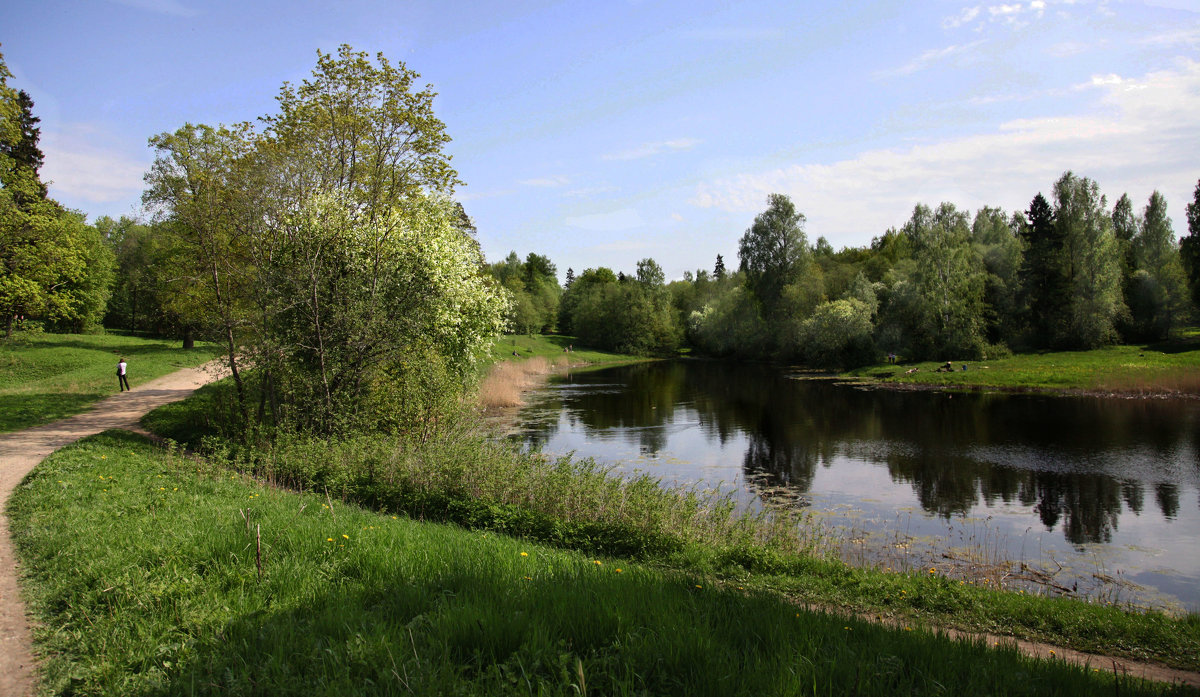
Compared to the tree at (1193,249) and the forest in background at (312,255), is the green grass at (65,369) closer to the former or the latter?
the forest in background at (312,255)

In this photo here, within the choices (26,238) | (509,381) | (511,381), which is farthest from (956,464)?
(26,238)

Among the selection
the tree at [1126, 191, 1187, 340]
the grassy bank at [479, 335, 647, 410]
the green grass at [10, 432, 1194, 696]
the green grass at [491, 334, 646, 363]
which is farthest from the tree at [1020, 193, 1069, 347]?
the green grass at [10, 432, 1194, 696]

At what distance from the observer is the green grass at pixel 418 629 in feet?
13.2

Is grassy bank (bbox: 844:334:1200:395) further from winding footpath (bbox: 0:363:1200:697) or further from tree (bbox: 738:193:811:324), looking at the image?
winding footpath (bbox: 0:363:1200:697)

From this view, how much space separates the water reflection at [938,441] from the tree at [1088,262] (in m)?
21.4

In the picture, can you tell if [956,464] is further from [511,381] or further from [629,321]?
[629,321]

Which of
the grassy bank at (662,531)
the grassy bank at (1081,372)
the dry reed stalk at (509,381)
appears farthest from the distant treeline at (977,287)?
the grassy bank at (662,531)

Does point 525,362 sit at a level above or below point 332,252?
below

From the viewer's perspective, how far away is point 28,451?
1438 centimetres

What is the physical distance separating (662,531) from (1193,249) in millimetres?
64157

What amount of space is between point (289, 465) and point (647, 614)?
37.6ft

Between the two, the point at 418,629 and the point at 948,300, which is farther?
the point at 948,300

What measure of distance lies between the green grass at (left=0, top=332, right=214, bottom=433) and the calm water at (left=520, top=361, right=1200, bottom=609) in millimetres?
16601

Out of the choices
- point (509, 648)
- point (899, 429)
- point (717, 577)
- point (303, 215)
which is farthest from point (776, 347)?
point (509, 648)
